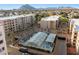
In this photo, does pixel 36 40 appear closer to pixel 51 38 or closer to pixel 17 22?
pixel 51 38

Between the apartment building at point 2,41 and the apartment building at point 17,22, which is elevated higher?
the apartment building at point 17,22

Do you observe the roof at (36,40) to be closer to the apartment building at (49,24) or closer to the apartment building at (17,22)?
the apartment building at (49,24)

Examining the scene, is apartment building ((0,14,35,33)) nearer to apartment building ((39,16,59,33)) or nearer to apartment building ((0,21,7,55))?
apartment building ((0,21,7,55))

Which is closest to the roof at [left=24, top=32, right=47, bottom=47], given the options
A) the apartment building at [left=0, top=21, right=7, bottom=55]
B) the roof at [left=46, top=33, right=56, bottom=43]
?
the roof at [left=46, top=33, right=56, bottom=43]

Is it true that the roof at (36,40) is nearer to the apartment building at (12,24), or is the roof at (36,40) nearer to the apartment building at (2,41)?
the apartment building at (12,24)

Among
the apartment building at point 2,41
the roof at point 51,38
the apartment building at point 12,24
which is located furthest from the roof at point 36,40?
the apartment building at point 2,41

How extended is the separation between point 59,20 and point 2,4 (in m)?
1.01

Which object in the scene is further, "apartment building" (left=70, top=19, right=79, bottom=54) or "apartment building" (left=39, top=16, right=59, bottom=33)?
"apartment building" (left=39, top=16, right=59, bottom=33)

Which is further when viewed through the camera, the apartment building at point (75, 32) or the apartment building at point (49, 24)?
the apartment building at point (49, 24)

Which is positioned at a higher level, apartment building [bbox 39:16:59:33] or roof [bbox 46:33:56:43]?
apartment building [bbox 39:16:59:33]

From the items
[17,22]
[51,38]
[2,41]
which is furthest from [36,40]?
[2,41]

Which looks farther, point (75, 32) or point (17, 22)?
point (17, 22)

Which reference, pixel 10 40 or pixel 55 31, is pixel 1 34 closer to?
pixel 10 40
